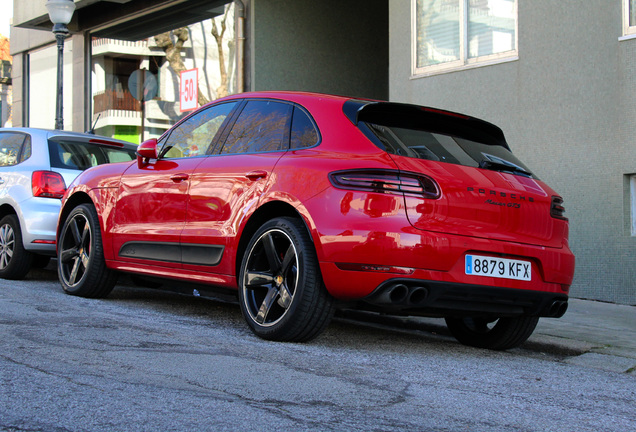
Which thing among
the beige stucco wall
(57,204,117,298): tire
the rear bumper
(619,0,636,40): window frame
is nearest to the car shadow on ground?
(57,204,117,298): tire

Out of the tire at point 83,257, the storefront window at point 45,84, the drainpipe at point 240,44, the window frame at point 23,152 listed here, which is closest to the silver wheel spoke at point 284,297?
the tire at point 83,257

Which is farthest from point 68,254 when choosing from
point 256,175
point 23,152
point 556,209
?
point 556,209

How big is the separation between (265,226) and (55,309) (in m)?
1.98

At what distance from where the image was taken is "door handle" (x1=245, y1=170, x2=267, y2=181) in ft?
18.4

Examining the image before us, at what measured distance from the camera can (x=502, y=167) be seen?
556 cm

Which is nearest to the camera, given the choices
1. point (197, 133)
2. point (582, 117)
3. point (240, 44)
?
point (197, 133)

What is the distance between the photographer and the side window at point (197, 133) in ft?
21.3

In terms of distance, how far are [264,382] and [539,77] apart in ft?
22.7

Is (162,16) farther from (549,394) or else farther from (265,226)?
(549,394)

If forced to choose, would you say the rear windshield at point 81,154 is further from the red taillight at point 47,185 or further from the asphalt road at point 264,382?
the asphalt road at point 264,382

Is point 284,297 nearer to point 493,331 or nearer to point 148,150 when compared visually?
point 493,331

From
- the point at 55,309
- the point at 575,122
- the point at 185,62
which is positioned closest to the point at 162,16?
the point at 185,62

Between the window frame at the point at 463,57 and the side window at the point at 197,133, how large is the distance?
4.93 meters

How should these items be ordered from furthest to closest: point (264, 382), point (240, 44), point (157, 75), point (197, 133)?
point (157, 75) → point (240, 44) → point (197, 133) → point (264, 382)
